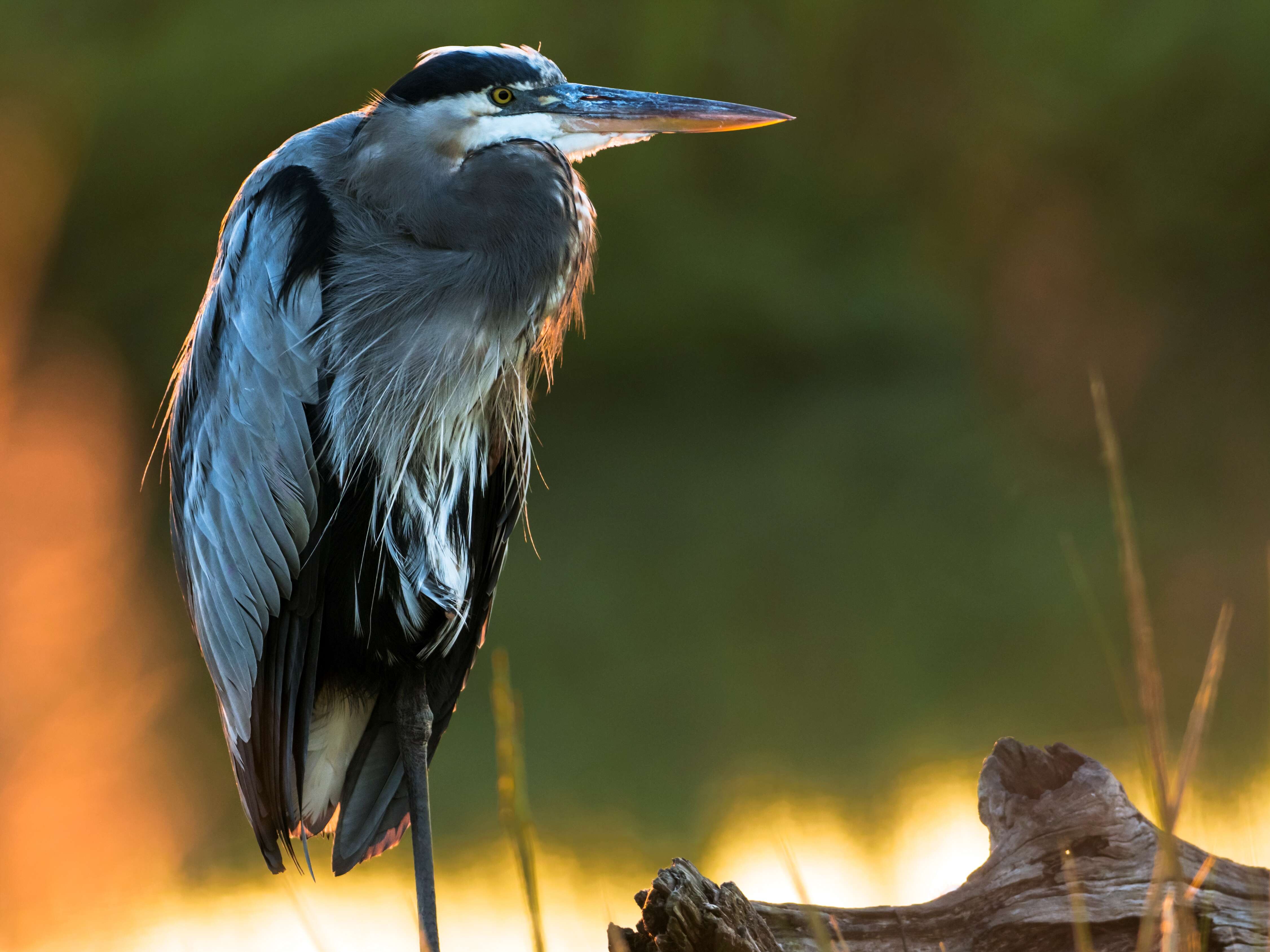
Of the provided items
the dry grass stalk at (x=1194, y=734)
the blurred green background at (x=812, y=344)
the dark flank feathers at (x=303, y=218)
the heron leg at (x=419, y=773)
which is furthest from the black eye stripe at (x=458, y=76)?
the blurred green background at (x=812, y=344)

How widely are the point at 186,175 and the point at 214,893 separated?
3709mm

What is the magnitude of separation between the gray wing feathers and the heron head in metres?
0.19

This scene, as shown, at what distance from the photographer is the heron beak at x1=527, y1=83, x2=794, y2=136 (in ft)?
4.69

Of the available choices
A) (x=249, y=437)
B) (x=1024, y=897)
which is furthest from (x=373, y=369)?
(x=1024, y=897)

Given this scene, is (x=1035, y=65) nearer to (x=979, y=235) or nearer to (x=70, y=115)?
(x=979, y=235)

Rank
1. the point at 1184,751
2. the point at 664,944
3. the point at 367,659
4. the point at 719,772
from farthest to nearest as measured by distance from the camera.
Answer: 1. the point at 719,772
2. the point at 367,659
3. the point at 664,944
4. the point at 1184,751

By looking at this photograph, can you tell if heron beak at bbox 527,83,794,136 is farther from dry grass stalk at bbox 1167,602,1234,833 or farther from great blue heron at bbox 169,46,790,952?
dry grass stalk at bbox 1167,602,1234,833

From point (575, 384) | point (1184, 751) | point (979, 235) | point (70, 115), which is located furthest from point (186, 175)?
point (1184, 751)

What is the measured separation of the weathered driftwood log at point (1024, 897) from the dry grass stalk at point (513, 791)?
0.40m

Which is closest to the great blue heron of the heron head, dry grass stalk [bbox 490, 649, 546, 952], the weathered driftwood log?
the heron head

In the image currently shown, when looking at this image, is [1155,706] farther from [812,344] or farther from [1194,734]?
[812,344]

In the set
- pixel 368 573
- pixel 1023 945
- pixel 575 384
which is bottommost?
pixel 1023 945

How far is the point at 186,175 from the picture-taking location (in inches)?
201

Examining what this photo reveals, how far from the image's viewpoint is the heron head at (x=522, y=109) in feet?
4.52
